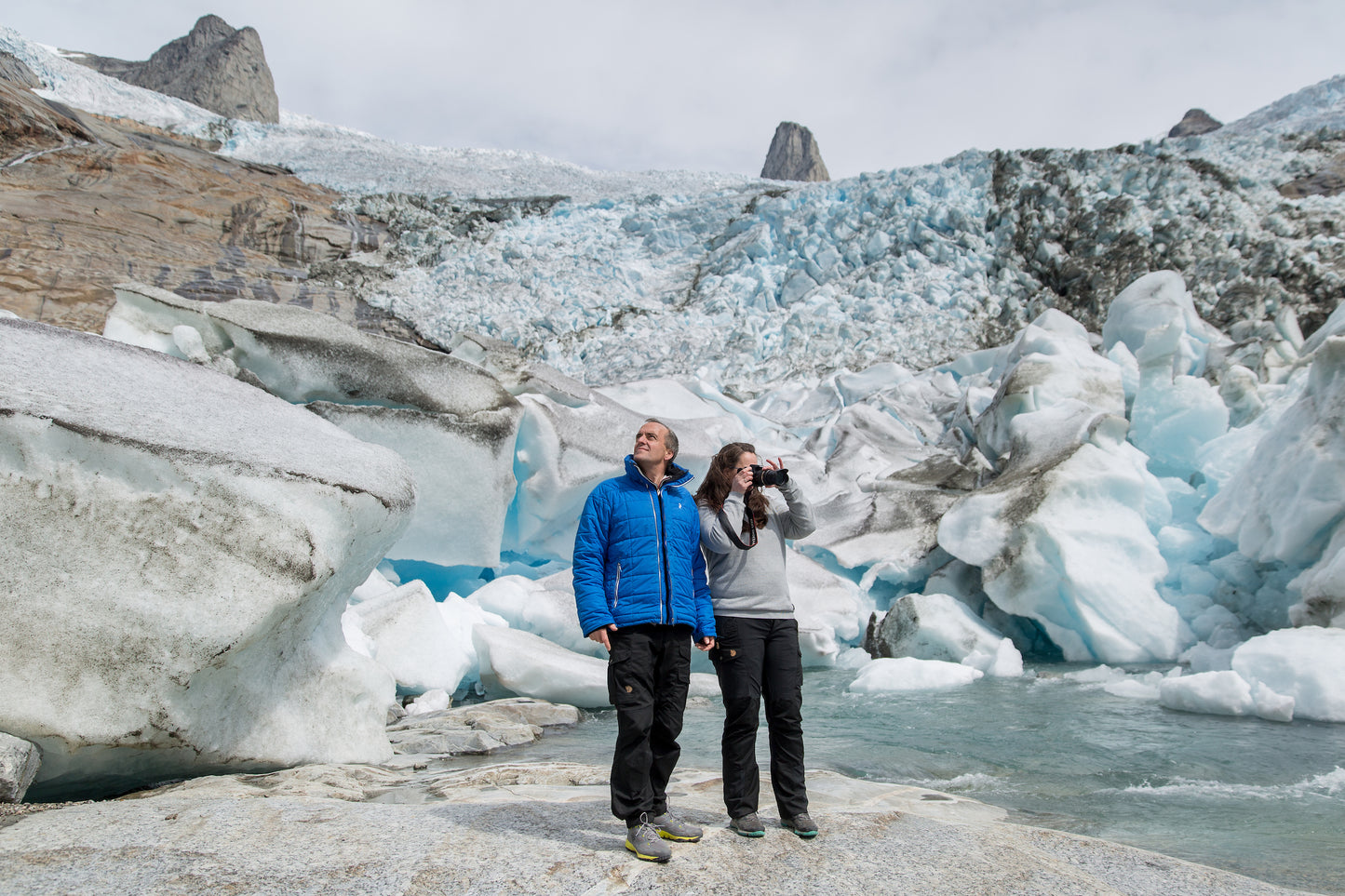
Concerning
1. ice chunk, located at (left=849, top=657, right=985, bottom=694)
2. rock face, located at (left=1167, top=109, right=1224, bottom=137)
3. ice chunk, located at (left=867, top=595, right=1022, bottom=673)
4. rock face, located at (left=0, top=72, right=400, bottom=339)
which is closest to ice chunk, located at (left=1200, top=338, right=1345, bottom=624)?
ice chunk, located at (left=867, top=595, right=1022, bottom=673)

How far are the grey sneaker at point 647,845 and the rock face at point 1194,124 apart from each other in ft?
150

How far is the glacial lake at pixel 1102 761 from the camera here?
2.34m

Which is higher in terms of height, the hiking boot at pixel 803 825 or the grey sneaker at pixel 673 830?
the grey sneaker at pixel 673 830

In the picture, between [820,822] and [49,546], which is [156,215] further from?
[820,822]

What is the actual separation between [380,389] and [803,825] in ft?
16.3

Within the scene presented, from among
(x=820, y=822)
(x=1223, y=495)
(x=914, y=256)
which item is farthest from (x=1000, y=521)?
(x=914, y=256)

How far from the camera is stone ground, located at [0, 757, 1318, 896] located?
1.48 meters

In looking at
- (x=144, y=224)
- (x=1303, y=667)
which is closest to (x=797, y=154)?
(x=144, y=224)

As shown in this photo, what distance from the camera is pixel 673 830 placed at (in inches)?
69.3

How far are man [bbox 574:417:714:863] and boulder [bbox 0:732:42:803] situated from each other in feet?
4.70

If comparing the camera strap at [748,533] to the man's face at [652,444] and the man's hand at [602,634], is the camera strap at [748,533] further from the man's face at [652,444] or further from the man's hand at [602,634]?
the man's hand at [602,634]

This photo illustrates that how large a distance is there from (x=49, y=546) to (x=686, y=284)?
55.5ft

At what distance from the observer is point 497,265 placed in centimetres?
1817

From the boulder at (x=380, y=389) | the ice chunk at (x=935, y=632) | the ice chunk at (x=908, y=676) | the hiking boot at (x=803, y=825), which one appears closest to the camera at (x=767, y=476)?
the hiking boot at (x=803, y=825)
